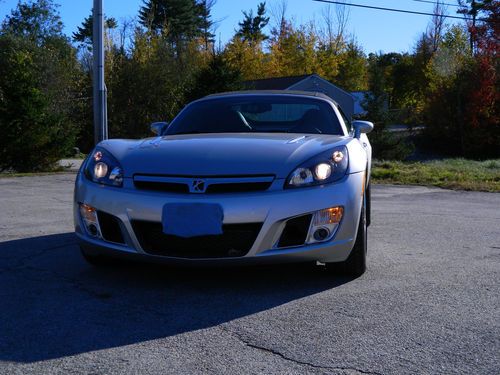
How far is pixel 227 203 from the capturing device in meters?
3.82

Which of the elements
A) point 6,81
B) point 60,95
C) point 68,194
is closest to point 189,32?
point 60,95

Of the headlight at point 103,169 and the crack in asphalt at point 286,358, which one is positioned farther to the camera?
the headlight at point 103,169

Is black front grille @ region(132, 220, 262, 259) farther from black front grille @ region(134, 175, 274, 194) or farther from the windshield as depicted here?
the windshield

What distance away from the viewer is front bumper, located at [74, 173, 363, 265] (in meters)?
3.84

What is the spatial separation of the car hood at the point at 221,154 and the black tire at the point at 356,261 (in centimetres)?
61

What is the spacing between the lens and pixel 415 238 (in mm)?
6230

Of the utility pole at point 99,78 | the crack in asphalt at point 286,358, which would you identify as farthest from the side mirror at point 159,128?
the utility pole at point 99,78

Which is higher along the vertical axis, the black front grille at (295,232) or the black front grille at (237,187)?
the black front grille at (237,187)

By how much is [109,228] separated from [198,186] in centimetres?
72

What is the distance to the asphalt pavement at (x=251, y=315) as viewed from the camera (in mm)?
2912

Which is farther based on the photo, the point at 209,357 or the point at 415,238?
the point at 415,238

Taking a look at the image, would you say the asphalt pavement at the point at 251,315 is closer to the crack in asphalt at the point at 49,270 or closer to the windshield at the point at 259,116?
the crack in asphalt at the point at 49,270

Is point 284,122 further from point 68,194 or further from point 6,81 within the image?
point 6,81

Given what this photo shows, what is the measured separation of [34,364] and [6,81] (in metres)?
14.5
